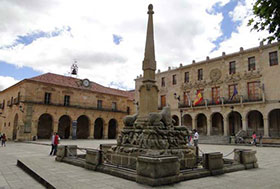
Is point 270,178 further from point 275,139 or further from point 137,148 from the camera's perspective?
point 275,139

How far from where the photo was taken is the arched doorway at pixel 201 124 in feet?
96.7

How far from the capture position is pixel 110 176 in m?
5.88

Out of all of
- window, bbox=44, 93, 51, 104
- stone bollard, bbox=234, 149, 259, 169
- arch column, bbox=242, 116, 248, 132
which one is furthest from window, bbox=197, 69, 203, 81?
stone bollard, bbox=234, 149, 259, 169

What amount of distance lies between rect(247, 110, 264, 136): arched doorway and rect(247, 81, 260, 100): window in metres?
2.04

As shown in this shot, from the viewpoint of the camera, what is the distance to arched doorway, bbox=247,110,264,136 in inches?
960

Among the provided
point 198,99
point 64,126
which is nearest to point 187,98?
point 198,99

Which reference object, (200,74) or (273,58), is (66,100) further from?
(273,58)

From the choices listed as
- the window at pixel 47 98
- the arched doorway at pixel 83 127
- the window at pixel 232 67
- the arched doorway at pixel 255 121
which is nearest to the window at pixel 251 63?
the window at pixel 232 67

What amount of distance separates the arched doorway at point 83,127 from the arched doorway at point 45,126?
15.2 feet

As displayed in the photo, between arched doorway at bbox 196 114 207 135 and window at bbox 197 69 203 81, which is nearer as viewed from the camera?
arched doorway at bbox 196 114 207 135

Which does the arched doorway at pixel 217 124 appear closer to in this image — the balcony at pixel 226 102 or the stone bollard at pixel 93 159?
the balcony at pixel 226 102

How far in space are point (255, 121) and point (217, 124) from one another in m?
4.81

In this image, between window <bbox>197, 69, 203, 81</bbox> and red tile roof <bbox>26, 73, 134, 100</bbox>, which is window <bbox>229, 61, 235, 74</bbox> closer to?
window <bbox>197, 69, 203, 81</bbox>

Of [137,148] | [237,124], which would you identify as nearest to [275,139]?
[237,124]
